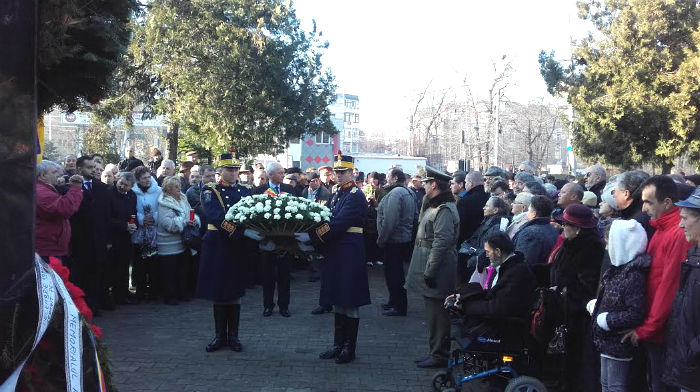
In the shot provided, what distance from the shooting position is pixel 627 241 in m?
4.83

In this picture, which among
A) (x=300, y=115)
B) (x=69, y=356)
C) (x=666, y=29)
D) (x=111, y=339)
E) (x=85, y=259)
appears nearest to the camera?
(x=69, y=356)

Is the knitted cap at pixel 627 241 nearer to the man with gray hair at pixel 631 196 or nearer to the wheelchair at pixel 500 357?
the man with gray hair at pixel 631 196

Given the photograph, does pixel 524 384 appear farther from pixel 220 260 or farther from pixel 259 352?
pixel 220 260

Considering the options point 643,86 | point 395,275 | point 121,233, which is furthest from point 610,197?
point 643,86

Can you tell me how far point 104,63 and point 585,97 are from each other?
20317 millimetres

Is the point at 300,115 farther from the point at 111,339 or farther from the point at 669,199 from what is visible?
the point at 669,199

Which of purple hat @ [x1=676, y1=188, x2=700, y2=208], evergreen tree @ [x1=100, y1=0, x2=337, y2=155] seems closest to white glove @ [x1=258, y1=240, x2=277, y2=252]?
purple hat @ [x1=676, y1=188, x2=700, y2=208]

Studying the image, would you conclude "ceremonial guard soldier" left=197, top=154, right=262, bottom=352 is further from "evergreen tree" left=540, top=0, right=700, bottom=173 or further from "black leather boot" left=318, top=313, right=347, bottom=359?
"evergreen tree" left=540, top=0, right=700, bottom=173

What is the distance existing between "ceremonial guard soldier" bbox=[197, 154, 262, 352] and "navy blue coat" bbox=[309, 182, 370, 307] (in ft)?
3.21

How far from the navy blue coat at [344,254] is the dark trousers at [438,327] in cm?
76

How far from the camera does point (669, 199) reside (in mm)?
4898

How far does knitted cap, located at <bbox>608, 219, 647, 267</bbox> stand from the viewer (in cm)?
482

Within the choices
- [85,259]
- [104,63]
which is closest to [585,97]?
[85,259]

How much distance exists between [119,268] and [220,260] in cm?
337
